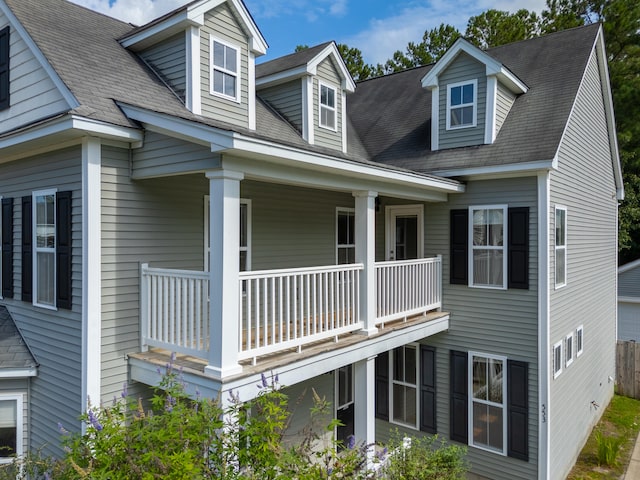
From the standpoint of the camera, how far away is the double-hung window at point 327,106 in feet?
30.8

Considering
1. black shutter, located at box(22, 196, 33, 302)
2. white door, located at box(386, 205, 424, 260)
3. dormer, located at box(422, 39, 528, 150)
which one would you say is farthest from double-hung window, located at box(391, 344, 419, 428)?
black shutter, located at box(22, 196, 33, 302)

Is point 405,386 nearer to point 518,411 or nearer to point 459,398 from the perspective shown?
point 459,398

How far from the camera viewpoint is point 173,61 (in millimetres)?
7180

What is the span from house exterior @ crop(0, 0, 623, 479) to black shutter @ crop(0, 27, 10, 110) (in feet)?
0.14

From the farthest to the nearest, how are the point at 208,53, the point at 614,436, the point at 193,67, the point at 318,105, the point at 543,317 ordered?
the point at 614,436, the point at 318,105, the point at 543,317, the point at 208,53, the point at 193,67

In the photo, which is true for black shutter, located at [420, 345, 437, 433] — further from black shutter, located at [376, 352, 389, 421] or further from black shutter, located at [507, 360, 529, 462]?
black shutter, located at [507, 360, 529, 462]

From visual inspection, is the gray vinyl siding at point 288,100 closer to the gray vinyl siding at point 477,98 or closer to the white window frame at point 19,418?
the gray vinyl siding at point 477,98

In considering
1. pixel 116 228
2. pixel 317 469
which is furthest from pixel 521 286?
pixel 116 228

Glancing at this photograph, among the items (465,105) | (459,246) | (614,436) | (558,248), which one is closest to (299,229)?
(459,246)

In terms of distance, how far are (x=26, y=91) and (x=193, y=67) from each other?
241 centimetres

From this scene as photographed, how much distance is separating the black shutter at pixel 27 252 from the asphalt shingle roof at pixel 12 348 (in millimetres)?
602

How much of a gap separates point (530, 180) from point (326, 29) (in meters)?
20.0

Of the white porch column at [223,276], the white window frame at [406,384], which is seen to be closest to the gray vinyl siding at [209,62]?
the white porch column at [223,276]

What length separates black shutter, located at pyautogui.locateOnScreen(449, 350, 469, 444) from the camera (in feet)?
28.7
